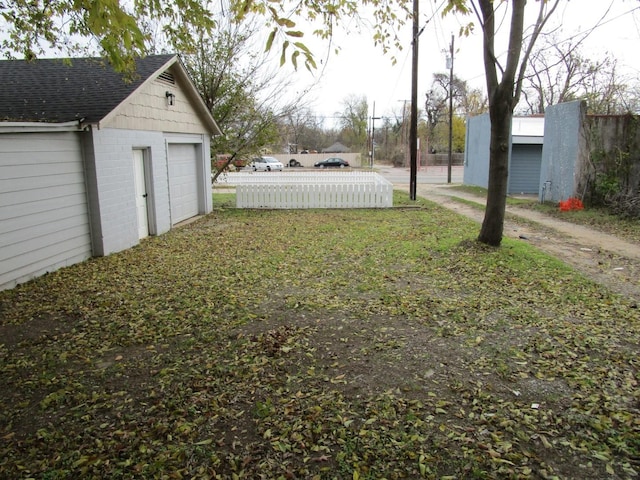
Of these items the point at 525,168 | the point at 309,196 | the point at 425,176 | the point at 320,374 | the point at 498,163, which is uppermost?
the point at 498,163

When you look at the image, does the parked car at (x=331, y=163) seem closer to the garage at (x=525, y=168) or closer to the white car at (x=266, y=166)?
the white car at (x=266, y=166)

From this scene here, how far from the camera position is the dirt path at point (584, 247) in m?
7.00

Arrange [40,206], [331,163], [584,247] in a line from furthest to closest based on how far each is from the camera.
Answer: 1. [331,163]
2. [584,247]
3. [40,206]

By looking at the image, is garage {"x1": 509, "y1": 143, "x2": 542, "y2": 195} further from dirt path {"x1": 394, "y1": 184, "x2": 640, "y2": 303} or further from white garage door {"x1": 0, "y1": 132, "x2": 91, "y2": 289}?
white garage door {"x1": 0, "y1": 132, "x2": 91, "y2": 289}

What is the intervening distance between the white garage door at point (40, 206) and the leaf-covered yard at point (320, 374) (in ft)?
1.77

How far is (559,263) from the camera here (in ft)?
25.6

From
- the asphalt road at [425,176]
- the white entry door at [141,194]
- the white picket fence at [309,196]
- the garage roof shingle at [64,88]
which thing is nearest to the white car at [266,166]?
the asphalt road at [425,176]

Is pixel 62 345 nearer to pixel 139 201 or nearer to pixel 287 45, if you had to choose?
pixel 287 45

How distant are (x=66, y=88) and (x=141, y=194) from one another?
2.62 meters

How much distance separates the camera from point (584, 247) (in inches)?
369

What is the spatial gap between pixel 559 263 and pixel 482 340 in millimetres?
3969

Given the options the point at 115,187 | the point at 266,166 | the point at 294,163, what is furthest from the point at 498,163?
the point at 294,163

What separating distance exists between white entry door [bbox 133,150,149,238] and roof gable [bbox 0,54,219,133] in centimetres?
150

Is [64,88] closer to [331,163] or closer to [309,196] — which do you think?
[309,196]
